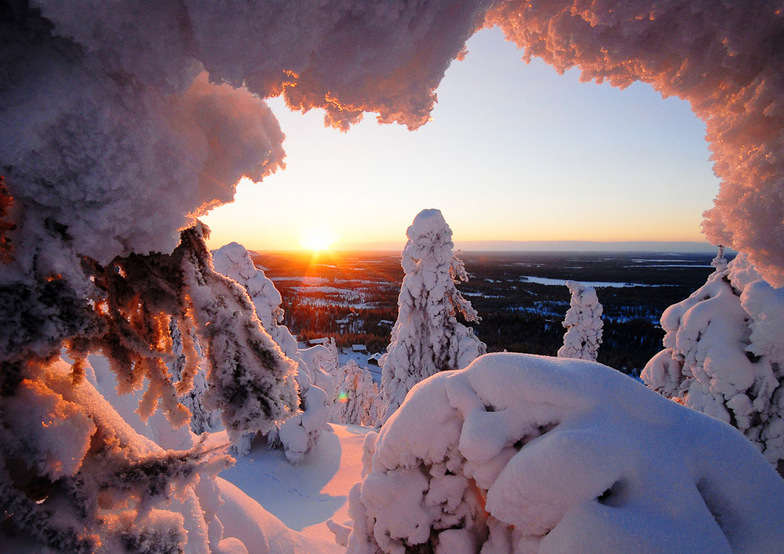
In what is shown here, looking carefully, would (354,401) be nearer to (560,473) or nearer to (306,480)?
(306,480)

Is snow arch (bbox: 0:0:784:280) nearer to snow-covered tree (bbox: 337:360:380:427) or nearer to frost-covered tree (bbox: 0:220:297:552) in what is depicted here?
frost-covered tree (bbox: 0:220:297:552)

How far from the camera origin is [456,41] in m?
1.43

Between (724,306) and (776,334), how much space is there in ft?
3.68

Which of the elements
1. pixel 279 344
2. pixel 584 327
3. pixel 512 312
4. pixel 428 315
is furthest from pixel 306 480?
pixel 512 312

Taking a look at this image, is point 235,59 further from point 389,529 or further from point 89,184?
point 389,529

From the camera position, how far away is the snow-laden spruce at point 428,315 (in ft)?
36.9

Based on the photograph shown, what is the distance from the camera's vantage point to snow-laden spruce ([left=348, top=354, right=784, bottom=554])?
194 centimetres

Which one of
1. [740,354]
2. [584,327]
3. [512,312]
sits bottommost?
[512,312]

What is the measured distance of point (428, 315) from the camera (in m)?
11.5

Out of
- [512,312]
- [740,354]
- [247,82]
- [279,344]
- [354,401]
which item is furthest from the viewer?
[512,312]

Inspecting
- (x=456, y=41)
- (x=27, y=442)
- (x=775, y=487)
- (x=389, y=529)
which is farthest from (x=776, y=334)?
(x=27, y=442)

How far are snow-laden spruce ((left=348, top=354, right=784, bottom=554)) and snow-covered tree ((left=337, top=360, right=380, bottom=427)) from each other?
696 inches

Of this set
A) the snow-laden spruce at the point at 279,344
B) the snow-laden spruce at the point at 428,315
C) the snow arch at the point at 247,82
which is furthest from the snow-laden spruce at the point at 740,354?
the snow-laden spruce at the point at 279,344

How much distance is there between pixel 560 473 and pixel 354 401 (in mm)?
19729
